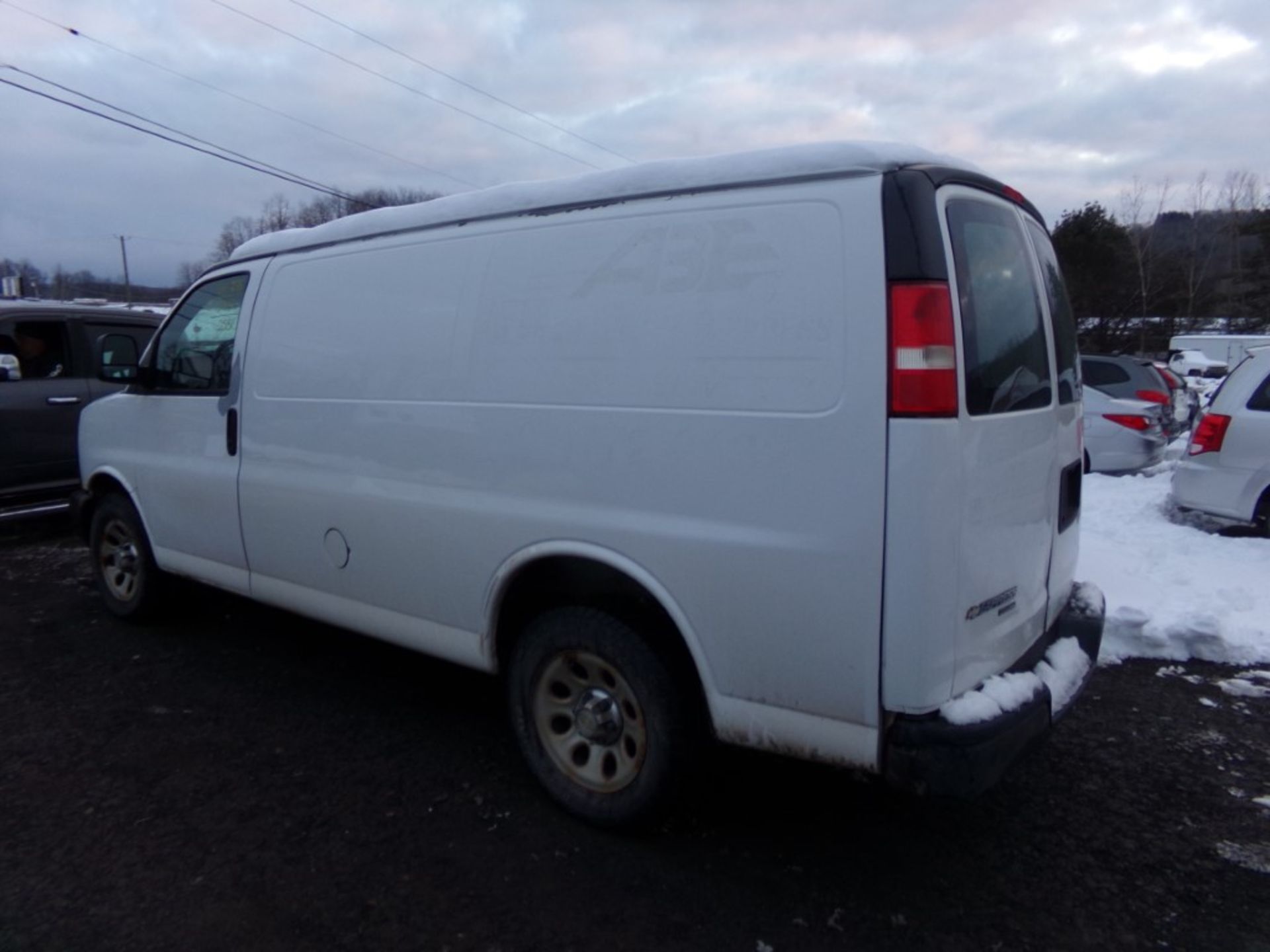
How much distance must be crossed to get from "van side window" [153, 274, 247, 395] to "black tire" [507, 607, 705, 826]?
2.35 m

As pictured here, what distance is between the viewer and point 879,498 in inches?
95.9

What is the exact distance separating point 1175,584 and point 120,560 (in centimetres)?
652

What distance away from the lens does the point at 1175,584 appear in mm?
5828

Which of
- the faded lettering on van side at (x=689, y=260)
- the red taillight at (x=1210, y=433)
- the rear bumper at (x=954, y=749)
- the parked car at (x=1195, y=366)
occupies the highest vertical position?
the faded lettering on van side at (x=689, y=260)

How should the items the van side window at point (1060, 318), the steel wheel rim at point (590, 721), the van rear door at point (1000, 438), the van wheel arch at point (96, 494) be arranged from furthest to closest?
the van wheel arch at point (96, 494) → the van side window at point (1060, 318) → the steel wheel rim at point (590, 721) → the van rear door at point (1000, 438)

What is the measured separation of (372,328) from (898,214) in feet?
7.25

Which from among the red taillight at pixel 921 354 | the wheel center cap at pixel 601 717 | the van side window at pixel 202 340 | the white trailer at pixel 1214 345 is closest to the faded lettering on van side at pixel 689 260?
the red taillight at pixel 921 354

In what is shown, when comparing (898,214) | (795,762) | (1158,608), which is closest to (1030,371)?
(898,214)

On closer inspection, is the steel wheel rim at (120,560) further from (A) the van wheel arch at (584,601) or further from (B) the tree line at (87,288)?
(B) the tree line at (87,288)

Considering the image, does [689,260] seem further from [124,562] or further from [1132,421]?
[1132,421]

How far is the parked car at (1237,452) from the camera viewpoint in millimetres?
6871

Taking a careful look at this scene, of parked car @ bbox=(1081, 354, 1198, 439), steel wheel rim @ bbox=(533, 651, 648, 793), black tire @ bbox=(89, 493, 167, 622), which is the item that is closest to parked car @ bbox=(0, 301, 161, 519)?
black tire @ bbox=(89, 493, 167, 622)

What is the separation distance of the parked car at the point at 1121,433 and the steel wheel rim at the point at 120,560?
9.27 metres

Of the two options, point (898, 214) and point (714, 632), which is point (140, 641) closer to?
point (714, 632)
